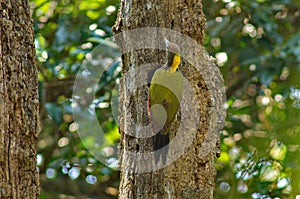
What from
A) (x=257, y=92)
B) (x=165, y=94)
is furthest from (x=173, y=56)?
(x=257, y=92)

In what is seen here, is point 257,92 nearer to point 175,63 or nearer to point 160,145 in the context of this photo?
point 175,63

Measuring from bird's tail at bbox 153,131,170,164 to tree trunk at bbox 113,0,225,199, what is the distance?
0.03 meters

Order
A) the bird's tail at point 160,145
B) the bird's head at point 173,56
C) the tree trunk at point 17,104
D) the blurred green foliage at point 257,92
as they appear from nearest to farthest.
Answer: the tree trunk at point 17,104 → the bird's tail at point 160,145 → the bird's head at point 173,56 → the blurred green foliage at point 257,92

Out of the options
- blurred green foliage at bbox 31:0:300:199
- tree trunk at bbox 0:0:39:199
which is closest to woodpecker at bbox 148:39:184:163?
tree trunk at bbox 0:0:39:199

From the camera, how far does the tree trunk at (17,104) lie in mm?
2789

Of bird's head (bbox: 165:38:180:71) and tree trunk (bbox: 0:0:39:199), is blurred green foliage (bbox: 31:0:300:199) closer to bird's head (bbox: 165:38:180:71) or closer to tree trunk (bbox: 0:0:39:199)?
bird's head (bbox: 165:38:180:71)

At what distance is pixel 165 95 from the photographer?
3566 mm

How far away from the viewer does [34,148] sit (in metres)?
2.91

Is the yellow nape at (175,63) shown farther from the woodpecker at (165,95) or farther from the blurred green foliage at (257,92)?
the blurred green foliage at (257,92)

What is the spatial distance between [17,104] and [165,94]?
0.98m

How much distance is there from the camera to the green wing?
11.3ft

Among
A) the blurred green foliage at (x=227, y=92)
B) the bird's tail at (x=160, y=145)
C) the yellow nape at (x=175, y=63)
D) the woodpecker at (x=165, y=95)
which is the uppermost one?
the blurred green foliage at (x=227, y=92)

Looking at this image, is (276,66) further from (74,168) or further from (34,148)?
(34,148)

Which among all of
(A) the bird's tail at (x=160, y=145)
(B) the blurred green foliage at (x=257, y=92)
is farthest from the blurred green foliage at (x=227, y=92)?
(A) the bird's tail at (x=160, y=145)
